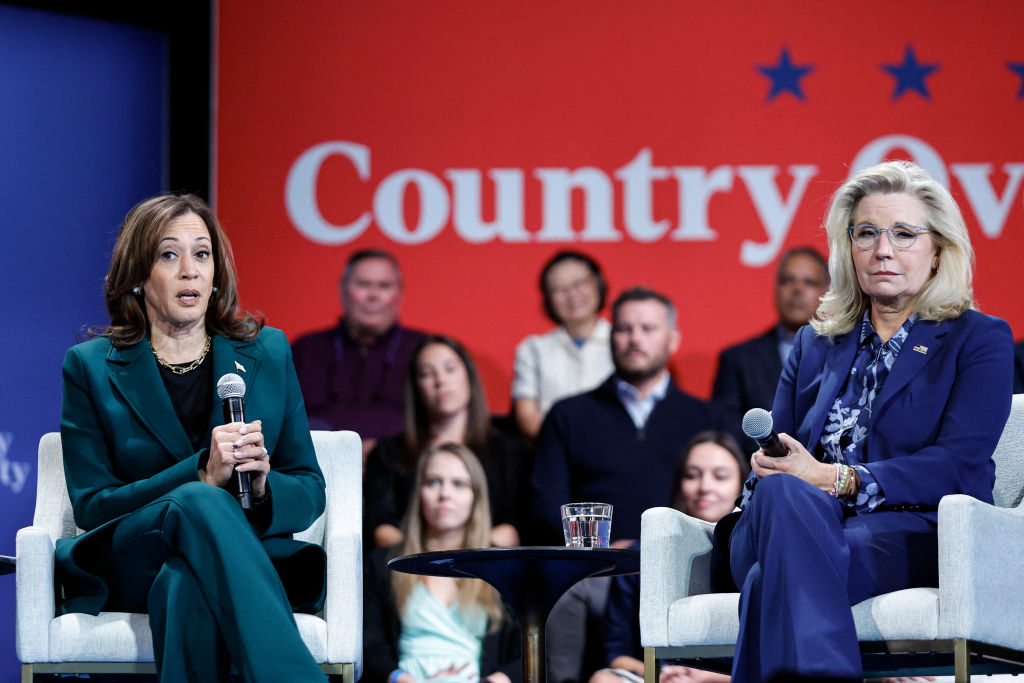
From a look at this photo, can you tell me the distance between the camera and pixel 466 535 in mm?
5328

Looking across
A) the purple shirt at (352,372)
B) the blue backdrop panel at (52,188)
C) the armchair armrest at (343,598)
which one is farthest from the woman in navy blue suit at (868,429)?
the blue backdrop panel at (52,188)

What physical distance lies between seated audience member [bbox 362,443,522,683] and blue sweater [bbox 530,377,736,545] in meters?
0.27

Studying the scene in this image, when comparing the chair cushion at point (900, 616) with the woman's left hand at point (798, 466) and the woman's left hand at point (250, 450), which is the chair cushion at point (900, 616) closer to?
the woman's left hand at point (798, 466)

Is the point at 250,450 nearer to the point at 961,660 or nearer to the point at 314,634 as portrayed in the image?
the point at 314,634

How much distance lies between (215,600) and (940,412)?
1606 millimetres

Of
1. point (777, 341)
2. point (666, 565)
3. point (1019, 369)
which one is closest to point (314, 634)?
point (666, 565)

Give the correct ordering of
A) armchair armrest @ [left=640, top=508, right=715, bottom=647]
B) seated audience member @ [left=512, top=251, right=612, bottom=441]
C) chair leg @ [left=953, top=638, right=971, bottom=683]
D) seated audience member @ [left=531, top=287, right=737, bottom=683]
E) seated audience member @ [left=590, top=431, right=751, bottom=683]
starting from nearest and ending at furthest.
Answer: chair leg @ [left=953, top=638, right=971, bottom=683] < armchair armrest @ [left=640, top=508, right=715, bottom=647] < seated audience member @ [left=590, top=431, right=751, bottom=683] < seated audience member @ [left=531, top=287, right=737, bottom=683] < seated audience member @ [left=512, top=251, right=612, bottom=441]

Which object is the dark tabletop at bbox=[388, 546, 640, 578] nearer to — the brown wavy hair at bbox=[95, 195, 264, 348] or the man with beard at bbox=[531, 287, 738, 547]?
the brown wavy hair at bbox=[95, 195, 264, 348]

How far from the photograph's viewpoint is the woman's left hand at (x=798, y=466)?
283 centimetres

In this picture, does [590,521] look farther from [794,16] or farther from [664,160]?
[794,16]

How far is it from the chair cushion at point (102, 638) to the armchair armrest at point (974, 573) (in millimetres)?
1666

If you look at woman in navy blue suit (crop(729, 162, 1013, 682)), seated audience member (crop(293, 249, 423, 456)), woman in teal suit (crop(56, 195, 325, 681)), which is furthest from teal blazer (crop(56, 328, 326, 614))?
seated audience member (crop(293, 249, 423, 456))

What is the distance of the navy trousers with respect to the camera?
8.18 feet

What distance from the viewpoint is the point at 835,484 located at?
9.36ft
